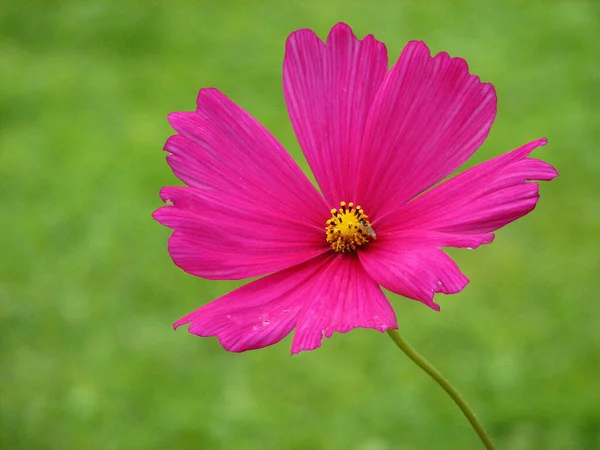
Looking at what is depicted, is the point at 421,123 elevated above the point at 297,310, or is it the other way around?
the point at 421,123

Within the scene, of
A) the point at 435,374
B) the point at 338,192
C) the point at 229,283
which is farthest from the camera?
the point at 229,283

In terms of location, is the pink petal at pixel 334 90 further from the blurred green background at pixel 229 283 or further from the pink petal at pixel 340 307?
the blurred green background at pixel 229 283

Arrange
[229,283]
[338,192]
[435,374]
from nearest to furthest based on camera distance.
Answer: [435,374] → [338,192] → [229,283]

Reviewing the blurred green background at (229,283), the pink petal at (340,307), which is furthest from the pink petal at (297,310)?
the blurred green background at (229,283)

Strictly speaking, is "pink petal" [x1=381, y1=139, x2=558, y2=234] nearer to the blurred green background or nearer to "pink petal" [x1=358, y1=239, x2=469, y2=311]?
"pink petal" [x1=358, y1=239, x2=469, y2=311]

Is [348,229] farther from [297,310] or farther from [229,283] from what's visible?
[229,283]

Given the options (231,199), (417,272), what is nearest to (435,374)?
(417,272)

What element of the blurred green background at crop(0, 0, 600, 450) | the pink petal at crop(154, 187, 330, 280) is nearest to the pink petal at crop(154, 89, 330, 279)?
the pink petal at crop(154, 187, 330, 280)
